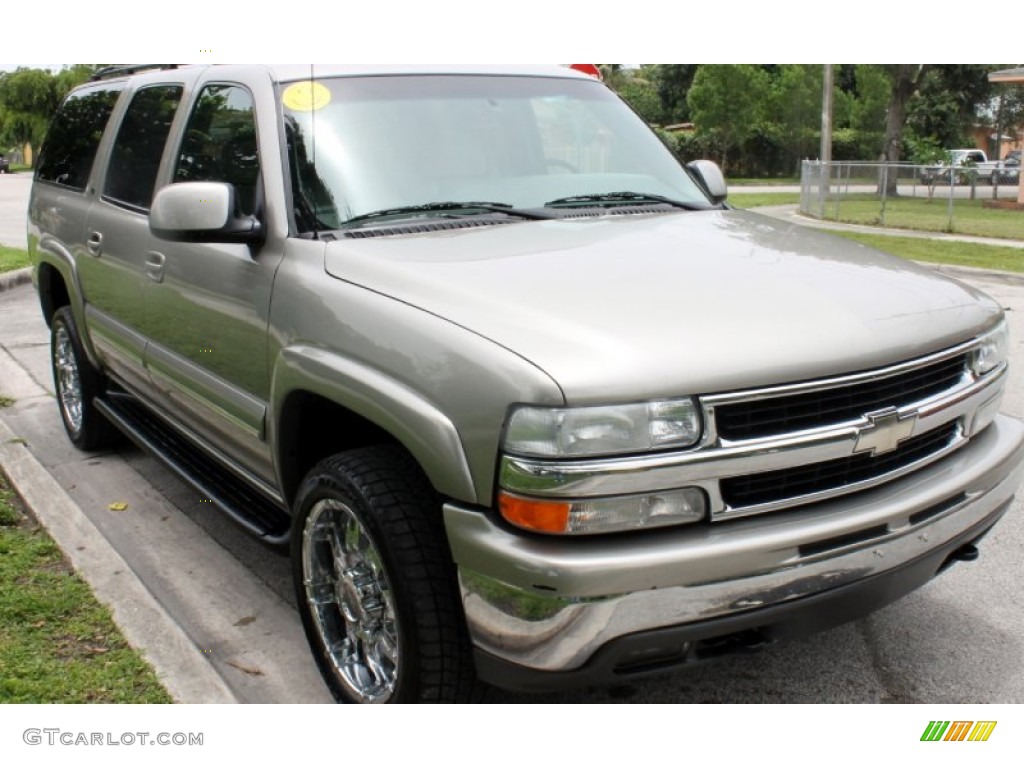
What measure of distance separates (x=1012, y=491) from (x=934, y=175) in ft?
79.5

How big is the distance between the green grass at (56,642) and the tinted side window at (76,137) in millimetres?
2084

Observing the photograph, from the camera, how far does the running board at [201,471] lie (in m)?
3.74

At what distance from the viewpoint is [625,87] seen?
60844 mm

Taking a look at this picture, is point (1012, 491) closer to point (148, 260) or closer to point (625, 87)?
point (148, 260)

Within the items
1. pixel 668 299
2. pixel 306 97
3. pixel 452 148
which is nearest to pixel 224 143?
pixel 306 97

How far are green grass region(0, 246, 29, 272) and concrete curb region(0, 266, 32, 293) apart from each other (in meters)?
0.21

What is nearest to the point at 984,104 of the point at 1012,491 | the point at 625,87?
the point at 625,87

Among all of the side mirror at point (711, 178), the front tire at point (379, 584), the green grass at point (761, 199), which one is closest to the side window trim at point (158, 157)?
the front tire at point (379, 584)

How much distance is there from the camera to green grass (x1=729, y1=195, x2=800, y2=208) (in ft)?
93.8

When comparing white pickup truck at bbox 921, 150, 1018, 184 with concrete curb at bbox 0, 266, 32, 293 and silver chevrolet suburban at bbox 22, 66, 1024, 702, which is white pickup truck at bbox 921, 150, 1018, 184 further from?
silver chevrolet suburban at bbox 22, 66, 1024, 702

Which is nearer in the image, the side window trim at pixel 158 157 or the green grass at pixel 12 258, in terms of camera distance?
the side window trim at pixel 158 157

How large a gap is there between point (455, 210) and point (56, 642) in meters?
1.97

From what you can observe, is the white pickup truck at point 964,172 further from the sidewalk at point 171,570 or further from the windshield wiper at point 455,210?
the windshield wiper at point 455,210

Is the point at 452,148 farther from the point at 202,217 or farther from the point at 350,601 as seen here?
the point at 350,601
